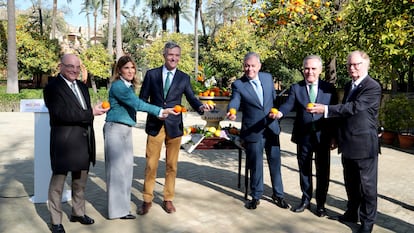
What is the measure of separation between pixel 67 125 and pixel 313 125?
2630mm

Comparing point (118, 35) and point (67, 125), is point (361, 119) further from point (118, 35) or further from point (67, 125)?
point (118, 35)

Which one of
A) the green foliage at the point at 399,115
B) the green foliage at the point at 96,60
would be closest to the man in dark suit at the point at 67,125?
the green foliage at the point at 399,115

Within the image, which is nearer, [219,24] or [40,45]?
[40,45]

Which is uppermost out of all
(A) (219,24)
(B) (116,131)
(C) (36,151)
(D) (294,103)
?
(A) (219,24)

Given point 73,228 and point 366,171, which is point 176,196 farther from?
point 366,171

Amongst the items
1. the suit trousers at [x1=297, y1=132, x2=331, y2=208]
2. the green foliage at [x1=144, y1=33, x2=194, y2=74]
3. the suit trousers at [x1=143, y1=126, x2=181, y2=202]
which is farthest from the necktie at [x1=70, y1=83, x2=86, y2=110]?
the green foliage at [x1=144, y1=33, x2=194, y2=74]

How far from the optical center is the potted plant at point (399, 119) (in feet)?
33.2

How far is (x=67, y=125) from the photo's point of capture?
3.83 meters

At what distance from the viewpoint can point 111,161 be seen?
168 inches

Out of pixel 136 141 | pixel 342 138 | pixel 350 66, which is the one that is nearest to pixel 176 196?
pixel 342 138

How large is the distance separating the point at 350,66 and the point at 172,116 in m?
2.00

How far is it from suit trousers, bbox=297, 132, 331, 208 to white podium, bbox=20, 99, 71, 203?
3.09m

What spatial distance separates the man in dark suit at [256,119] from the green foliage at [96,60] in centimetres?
2378

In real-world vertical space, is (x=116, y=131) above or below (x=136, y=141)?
above
